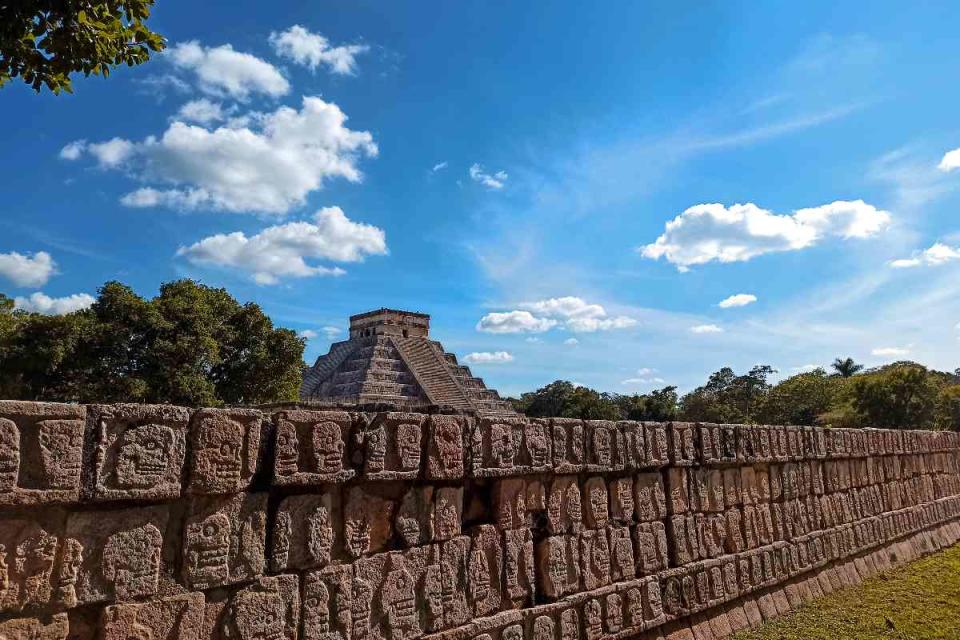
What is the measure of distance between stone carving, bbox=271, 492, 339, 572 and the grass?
158 inches

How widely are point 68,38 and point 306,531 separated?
3545mm

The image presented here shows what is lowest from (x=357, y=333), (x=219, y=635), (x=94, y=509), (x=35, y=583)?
(x=219, y=635)

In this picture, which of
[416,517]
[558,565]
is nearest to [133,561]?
[416,517]

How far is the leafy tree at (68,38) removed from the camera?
4121 millimetres

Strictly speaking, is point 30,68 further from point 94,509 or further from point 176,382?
point 176,382

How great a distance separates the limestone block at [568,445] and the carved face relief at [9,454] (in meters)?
3.01

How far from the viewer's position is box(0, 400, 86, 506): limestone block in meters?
2.19

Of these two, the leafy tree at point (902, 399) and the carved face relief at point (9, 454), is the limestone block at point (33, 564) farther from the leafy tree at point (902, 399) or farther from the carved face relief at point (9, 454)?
the leafy tree at point (902, 399)

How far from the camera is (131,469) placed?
8.20 feet

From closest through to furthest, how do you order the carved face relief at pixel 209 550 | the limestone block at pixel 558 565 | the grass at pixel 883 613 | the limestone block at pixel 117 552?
Result: 1. the limestone block at pixel 117 552
2. the carved face relief at pixel 209 550
3. the limestone block at pixel 558 565
4. the grass at pixel 883 613

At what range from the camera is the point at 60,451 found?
7.57 feet

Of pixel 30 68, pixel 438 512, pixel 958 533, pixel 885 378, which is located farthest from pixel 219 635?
pixel 885 378

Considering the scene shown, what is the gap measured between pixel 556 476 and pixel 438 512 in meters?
1.11

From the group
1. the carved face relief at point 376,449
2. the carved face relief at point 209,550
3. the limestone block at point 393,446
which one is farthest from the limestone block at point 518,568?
the carved face relief at point 209,550
